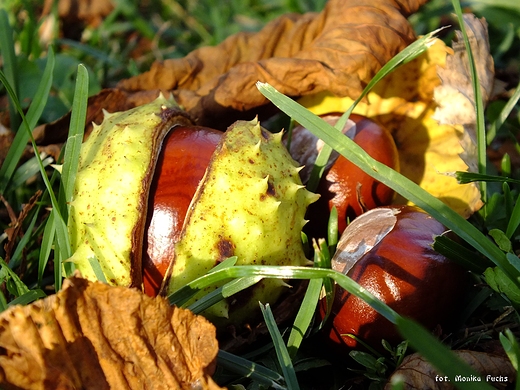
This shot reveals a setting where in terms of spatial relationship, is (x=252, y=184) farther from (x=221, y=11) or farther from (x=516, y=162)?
(x=221, y=11)

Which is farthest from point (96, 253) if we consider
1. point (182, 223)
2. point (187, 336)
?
point (187, 336)

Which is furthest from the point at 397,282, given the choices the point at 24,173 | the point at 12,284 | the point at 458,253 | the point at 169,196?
the point at 24,173

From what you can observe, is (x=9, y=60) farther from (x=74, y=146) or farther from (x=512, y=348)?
(x=512, y=348)

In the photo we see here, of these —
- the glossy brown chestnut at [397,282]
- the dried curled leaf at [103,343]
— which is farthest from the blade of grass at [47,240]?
the glossy brown chestnut at [397,282]

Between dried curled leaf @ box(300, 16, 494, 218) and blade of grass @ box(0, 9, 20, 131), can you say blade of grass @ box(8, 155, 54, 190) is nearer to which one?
blade of grass @ box(0, 9, 20, 131)

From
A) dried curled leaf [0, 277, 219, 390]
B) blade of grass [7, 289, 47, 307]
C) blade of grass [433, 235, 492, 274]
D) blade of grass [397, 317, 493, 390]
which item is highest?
blade of grass [397, 317, 493, 390]

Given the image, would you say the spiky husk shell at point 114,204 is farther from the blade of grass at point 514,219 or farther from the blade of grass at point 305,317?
the blade of grass at point 514,219

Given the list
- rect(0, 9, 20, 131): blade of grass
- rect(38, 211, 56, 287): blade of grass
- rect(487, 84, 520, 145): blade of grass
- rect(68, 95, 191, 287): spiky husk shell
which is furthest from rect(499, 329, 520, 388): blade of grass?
rect(0, 9, 20, 131): blade of grass
